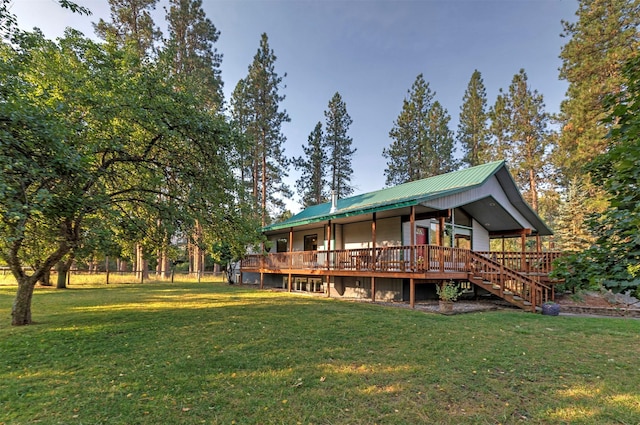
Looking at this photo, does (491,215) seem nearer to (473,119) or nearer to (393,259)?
(393,259)

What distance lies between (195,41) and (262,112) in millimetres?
7217

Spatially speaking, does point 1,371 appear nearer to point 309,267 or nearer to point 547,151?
point 309,267

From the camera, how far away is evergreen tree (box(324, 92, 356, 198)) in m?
32.8

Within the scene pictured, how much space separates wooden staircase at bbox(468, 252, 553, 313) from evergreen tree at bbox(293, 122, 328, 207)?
76.2 ft

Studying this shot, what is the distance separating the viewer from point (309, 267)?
1447 cm

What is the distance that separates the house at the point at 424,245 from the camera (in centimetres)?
1091

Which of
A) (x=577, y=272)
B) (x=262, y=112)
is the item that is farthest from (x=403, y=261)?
(x=262, y=112)

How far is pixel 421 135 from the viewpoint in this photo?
1207 inches

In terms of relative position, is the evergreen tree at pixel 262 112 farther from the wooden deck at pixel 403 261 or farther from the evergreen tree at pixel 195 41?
the wooden deck at pixel 403 261

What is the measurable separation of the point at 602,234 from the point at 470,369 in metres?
3.20

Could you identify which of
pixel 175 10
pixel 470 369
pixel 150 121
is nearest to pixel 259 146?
pixel 175 10

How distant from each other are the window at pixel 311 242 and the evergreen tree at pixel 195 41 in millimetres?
12169

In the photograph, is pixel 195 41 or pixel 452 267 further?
pixel 195 41

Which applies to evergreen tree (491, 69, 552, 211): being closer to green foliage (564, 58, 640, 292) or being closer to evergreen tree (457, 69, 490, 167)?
evergreen tree (457, 69, 490, 167)
